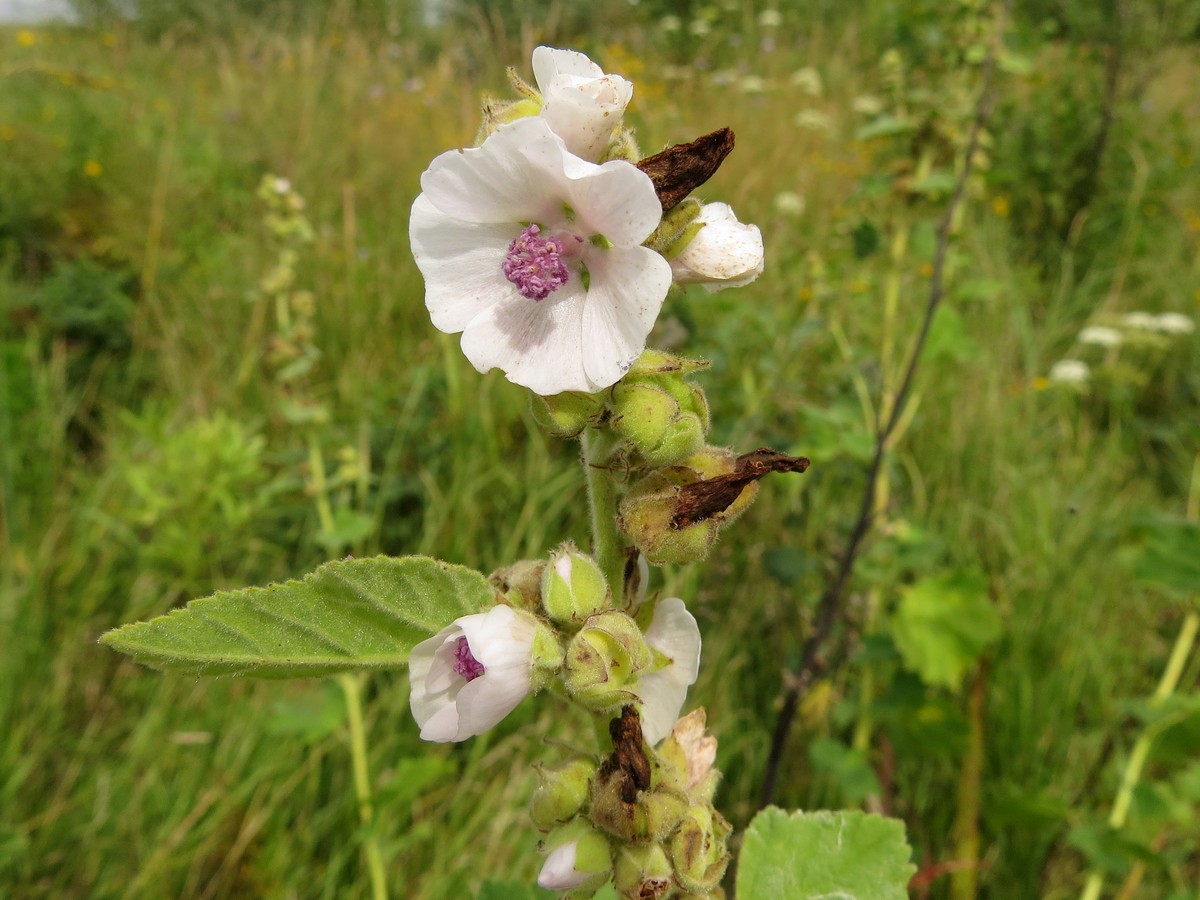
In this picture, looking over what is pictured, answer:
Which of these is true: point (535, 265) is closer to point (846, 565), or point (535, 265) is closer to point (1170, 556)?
point (846, 565)

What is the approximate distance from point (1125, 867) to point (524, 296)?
1.73 meters

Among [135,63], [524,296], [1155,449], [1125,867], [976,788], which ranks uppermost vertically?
[524,296]

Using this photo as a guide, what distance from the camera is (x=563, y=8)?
9.31m

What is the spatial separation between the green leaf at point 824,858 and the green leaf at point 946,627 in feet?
4.36

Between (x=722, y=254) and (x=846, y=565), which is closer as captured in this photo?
(x=722, y=254)

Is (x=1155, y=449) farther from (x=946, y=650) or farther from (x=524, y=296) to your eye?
(x=524, y=296)

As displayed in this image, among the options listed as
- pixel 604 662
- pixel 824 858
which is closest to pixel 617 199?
pixel 604 662

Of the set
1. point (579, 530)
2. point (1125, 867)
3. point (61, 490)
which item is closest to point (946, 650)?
point (1125, 867)

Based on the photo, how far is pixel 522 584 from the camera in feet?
2.85

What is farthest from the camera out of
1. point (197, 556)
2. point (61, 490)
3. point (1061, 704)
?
point (61, 490)

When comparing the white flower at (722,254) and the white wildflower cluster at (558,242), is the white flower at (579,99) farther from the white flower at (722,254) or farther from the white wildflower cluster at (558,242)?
the white flower at (722,254)

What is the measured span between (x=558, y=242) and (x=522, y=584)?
366mm

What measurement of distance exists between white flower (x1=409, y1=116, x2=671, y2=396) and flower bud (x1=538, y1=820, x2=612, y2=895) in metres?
0.42

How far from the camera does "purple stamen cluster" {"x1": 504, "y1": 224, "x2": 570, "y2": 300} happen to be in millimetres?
894
